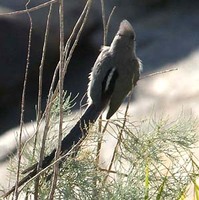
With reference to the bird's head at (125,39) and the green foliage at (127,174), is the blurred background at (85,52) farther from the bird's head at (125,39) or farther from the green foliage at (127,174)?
the green foliage at (127,174)

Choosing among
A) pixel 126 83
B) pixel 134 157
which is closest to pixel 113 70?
pixel 126 83

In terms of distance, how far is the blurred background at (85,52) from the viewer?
4.22 meters

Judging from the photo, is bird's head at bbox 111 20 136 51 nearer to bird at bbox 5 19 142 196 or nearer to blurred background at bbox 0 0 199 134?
bird at bbox 5 19 142 196

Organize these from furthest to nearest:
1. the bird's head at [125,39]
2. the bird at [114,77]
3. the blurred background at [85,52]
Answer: the blurred background at [85,52], the bird's head at [125,39], the bird at [114,77]

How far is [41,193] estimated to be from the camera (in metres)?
1.91

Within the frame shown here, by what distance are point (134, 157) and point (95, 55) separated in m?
2.72

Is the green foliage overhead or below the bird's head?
below

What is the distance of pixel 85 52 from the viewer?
Result: 470cm

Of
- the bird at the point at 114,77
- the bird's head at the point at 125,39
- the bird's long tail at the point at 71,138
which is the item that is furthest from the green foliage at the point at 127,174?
the bird's head at the point at 125,39

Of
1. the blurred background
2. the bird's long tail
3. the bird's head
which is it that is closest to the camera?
the bird's long tail

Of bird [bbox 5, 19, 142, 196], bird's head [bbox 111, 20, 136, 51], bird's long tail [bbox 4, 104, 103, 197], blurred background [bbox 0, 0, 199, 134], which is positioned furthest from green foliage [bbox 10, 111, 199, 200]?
blurred background [bbox 0, 0, 199, 134]

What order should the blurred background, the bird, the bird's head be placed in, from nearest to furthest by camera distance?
the bird
the bird's head
the blurred background

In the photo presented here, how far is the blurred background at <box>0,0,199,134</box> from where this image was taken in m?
4.22

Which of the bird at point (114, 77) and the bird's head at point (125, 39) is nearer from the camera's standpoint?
the bird at point (114, 77)
